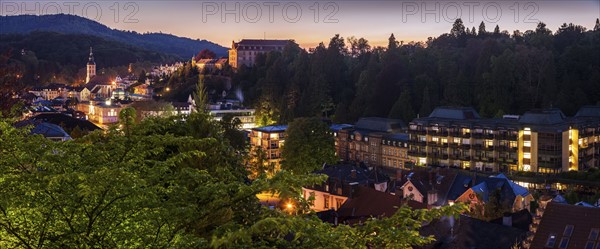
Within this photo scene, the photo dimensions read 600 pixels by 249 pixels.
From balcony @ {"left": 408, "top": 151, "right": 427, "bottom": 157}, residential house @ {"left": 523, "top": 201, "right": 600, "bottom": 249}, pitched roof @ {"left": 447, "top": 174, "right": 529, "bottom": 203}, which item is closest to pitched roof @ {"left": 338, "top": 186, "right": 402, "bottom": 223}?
pitched roof @ {"left": 447, "top": 174, "right": 529, "bottom": 203}

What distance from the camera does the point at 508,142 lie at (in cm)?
4600

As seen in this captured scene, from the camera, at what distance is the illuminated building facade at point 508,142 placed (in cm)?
4453

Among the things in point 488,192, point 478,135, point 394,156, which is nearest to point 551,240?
point 488,192

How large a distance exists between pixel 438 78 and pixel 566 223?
170ft

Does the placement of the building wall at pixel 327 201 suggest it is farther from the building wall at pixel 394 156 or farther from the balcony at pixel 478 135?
the building wall at pixel 394 156

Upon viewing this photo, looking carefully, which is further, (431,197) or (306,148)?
(306,148)

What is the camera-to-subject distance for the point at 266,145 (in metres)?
53.7

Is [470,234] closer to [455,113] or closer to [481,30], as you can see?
[455,113]

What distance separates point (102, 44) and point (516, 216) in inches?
6371

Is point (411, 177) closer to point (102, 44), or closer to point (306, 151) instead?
point (306, 151)

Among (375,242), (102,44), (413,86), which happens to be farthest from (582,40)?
(102,44)

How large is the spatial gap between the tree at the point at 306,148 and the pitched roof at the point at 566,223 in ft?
93.4

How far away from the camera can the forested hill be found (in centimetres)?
13662

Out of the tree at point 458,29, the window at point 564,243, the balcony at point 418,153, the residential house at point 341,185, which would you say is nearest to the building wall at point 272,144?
the balcony at point 418,153
